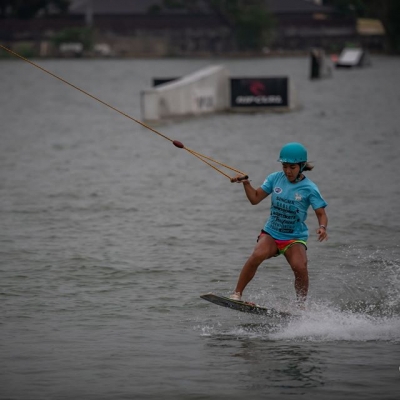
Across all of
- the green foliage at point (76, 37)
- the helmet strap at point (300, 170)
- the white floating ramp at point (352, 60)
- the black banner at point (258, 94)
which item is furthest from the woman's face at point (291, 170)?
the green foliage at point (76, 37)

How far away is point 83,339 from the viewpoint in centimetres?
1076

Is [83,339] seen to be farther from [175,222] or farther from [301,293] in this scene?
[175,222]

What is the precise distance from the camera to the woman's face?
35.1 ft

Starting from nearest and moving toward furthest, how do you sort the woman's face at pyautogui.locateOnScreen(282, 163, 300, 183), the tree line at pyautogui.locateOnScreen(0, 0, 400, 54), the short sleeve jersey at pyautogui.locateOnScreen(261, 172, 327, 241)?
the woman's face at pyautogui.locateOnScreen(282, 163, 300, 183), the short sleeve jersey at pyautogui.locateOnScreen(261, 172, 327, 241), the tree line at pyautogui.locateOnScreen(0, 0, 400, 54)

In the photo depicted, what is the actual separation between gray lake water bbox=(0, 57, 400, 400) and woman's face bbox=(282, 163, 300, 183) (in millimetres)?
1390

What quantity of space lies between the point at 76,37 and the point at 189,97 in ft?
414

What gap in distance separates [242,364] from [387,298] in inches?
125

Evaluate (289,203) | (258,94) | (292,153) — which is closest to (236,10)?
(258,94)

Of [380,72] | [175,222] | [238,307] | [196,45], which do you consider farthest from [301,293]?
[196,45]

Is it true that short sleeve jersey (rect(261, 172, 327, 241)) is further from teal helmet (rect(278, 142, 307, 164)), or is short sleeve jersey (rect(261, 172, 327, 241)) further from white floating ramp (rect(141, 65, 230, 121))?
white floating ramp (rect(141, 65, 230, 121))

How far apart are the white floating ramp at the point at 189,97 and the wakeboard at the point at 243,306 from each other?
23.1 metres

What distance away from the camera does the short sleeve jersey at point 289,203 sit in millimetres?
10867

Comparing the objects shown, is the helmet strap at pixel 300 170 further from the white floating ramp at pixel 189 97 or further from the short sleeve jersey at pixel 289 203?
the white floating ramp at pixel 189 97

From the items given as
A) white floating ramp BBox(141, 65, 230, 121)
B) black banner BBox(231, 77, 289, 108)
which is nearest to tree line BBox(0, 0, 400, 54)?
black banner BBox(231, 77, 289, 108)
